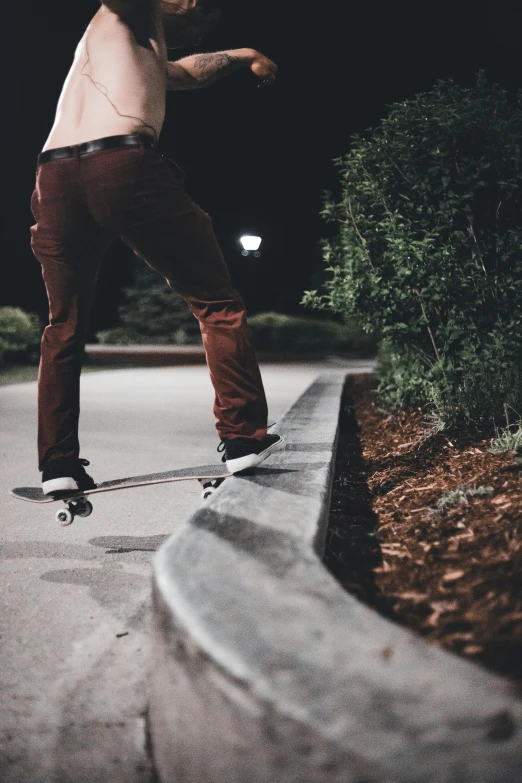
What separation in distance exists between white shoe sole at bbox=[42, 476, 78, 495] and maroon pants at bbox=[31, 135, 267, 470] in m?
0.11

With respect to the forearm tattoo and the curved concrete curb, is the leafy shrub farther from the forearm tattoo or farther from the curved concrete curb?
the curved concrete curb

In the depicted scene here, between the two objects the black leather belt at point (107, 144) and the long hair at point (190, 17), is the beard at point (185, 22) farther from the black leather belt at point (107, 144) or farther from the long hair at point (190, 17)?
the black leather belt at point (107, 144)

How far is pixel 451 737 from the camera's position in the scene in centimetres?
110

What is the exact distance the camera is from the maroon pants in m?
2.64

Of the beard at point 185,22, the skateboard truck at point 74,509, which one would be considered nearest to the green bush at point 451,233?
the beard at point 185,22

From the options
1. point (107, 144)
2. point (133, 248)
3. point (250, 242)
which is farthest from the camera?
point (250, 242)

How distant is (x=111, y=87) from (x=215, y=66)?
25.4 inches

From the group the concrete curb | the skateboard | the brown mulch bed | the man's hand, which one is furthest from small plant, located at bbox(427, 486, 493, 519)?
the concrete curb

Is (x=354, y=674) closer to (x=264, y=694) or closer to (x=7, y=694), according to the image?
(x=264, y=694)

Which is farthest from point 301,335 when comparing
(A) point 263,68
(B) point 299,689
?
→ (B) point 299,689

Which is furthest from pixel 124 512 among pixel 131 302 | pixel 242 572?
pixel 131 302

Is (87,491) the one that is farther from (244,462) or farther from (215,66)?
(215,66)

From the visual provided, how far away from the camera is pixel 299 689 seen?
1210 mm

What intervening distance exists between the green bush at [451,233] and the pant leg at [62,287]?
109 inches
